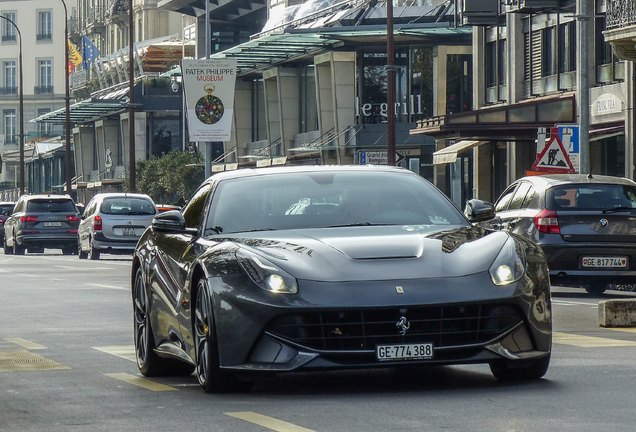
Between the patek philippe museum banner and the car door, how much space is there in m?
27.8

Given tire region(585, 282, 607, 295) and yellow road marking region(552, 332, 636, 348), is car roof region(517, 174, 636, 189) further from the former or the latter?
yellow road marking region(552, 332, 636, 348)

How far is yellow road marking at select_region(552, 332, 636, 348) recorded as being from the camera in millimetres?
10492

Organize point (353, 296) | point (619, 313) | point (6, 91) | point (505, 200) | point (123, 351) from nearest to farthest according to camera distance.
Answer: point (353, 296) → point (123, 351) → point (619, 313) → point (505, 200) → point (6, 91)

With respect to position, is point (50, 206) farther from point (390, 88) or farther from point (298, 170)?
point (298, 170)

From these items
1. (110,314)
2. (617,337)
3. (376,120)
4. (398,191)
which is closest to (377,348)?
(398,191)

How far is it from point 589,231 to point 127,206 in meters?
18.7

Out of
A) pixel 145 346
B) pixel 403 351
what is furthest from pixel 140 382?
pixel 403 351

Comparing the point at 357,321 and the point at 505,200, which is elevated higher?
the point at 505,200

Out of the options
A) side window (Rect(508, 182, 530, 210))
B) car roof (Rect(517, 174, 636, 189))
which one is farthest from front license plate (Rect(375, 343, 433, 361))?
side window (Rect(508, 182, 530, 210))

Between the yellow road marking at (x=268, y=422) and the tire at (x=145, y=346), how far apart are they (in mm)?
2131

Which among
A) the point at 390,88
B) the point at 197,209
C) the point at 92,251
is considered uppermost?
the point at 390,88

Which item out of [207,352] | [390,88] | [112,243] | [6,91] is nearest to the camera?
[207,352]

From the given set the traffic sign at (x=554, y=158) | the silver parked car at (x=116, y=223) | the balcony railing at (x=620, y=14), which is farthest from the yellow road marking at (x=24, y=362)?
the silver parked car at (x=116, y=223)

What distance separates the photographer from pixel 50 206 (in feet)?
129
